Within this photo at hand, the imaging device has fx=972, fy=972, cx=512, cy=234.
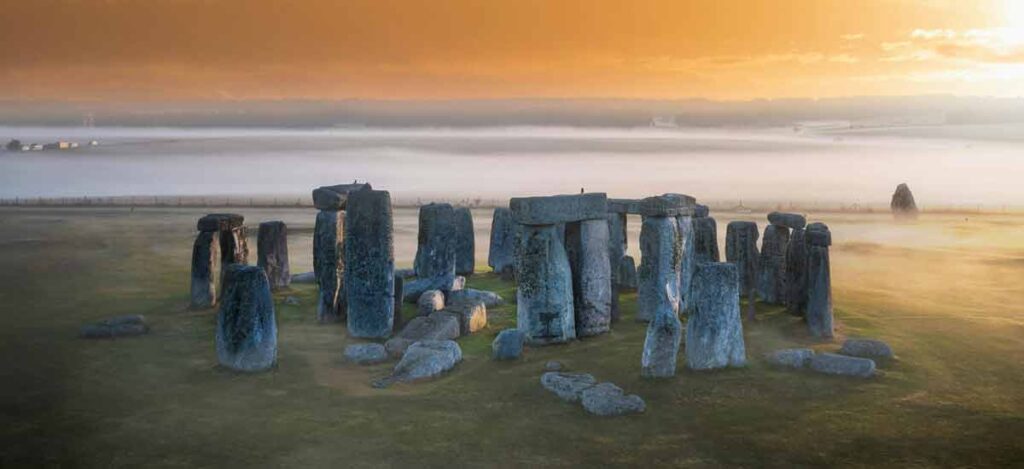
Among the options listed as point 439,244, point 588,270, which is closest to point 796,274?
point 588,270

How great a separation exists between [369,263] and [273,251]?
5.23m

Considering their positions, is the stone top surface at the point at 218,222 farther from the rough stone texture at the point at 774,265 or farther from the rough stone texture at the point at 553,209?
→ the rough stone texture at the point at 774,265

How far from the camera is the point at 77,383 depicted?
13852mm

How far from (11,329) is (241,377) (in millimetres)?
5798

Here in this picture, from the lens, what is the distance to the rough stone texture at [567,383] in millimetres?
13125

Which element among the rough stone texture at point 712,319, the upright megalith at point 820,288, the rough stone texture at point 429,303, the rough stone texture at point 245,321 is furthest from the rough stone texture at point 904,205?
the rough stone texture at point 245,321

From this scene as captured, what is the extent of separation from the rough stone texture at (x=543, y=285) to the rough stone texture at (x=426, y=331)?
1298mm

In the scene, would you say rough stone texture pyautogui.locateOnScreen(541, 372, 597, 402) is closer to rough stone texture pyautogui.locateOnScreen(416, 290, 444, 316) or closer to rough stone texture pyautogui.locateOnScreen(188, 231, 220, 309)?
rough stone texture pyautogui.locateOnScreen(416, 290, 444, 316)

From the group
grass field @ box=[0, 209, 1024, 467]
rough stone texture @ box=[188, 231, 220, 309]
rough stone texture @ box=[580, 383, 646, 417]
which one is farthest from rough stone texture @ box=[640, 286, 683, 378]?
rough stone texture @ box=[188, 231, 220, 309]

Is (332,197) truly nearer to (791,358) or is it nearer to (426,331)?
(426,331)

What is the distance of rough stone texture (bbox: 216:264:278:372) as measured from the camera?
47.0ft

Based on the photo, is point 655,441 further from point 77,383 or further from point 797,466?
point 77,383

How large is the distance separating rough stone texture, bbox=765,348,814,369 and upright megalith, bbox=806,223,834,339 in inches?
72.5

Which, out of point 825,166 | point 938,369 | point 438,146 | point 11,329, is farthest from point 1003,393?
point 438,146
